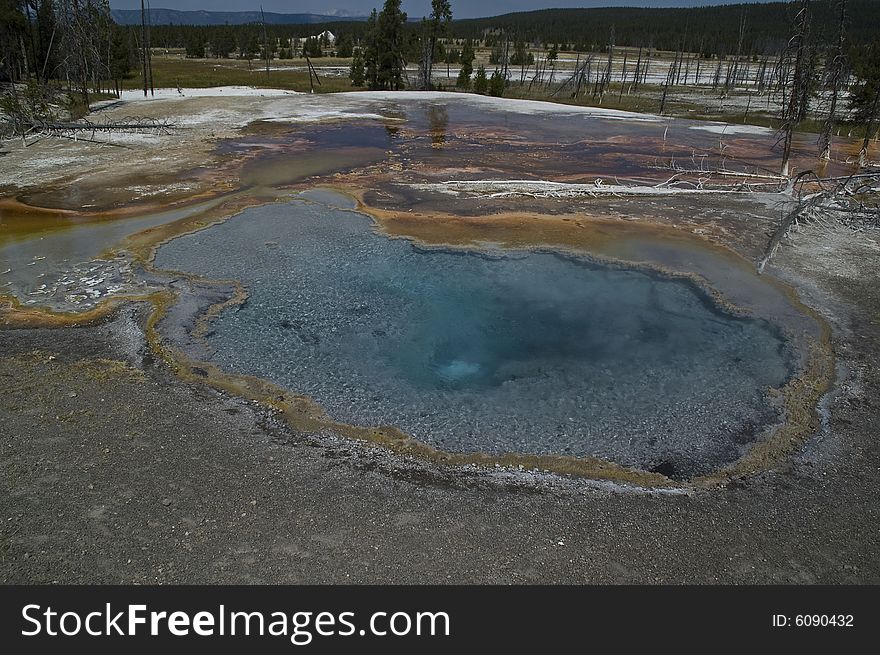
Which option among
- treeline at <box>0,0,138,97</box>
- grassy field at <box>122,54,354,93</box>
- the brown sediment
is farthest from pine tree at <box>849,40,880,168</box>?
treeline at <box>0,0,138,97</box>

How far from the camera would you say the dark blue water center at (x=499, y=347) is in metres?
5.40

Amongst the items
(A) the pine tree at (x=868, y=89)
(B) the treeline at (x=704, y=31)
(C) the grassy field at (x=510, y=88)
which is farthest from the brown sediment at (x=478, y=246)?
(B) the treeline at (x=704, y=31)

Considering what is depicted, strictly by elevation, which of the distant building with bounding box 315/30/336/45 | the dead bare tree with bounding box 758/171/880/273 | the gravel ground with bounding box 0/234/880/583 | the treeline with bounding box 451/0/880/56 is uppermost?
the treeline with bounding box 451/0/880/56

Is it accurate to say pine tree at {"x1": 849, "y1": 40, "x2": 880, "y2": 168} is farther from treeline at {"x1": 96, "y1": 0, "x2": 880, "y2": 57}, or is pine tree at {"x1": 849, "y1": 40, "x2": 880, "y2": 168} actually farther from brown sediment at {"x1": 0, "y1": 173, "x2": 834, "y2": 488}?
treeline at {"x1": 96, "y1": 0, "x2": 880, "y2": 57}

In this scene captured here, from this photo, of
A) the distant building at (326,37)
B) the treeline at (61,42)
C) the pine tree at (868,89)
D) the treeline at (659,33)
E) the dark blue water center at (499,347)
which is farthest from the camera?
the distant building at (326,37)

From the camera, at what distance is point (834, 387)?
596 centimetres

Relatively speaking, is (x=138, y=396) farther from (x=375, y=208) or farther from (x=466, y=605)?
(x=375, y=208)

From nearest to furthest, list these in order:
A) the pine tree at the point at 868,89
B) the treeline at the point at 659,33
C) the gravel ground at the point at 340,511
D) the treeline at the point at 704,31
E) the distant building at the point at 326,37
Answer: the gravel ground at the point at 340,511, the pine tree at the point at 868,89, the treeline at the point at 659,33, the treeline at the point at 704,31, the distant building at the point at 326,37

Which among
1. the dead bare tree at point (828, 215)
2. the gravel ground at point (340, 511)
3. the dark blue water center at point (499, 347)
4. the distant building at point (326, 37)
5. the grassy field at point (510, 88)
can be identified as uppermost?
Answer: the distant building at point (326, 37)

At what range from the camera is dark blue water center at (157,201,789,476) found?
17.7ft

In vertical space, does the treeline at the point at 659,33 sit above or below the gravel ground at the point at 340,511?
above

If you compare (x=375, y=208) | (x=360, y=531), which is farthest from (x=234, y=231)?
(x=360, y=531)

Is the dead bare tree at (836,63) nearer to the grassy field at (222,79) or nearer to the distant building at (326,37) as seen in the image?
the grassy field at (222,79)

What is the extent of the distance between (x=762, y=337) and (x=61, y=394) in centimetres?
717
